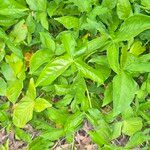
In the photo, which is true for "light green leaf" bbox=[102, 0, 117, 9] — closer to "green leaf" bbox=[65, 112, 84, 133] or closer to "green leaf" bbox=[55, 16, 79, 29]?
"green leaf" bbox=[55, 16, 79, 29]

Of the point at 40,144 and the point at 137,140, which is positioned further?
the point at 40,144

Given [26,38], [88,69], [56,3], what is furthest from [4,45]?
[88,69]

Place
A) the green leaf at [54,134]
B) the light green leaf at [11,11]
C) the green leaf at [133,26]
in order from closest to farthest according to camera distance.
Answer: the green leaf at [133,26] < the light green leaf at [11,11] < the green leaf at [54,134]

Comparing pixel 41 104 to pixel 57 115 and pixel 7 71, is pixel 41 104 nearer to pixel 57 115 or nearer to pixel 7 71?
pixel 57 115

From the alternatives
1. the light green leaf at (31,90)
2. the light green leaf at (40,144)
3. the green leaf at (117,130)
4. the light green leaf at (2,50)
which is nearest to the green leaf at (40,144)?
the light green leaf at (40,144)

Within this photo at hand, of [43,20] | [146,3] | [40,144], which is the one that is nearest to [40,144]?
[40,144]

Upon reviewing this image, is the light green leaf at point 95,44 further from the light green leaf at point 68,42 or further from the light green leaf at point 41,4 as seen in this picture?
the light green leaf at point 41,4

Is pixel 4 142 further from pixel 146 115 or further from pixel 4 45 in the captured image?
pixel 146 115

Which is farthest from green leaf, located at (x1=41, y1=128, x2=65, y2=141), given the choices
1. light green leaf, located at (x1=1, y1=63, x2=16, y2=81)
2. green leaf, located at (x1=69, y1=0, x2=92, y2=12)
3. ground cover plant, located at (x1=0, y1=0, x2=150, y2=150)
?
green leaf, located at (x1=69, y1=0, x2=92, y2=12)
